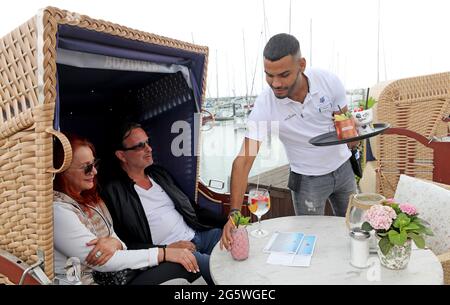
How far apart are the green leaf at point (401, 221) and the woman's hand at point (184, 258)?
104cm

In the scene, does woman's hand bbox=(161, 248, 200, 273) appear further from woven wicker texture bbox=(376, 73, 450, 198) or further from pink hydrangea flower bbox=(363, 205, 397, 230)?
woven wicker texture bbox=(376, 73, 450, 198)

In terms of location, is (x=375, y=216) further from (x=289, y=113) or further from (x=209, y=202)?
(x=209, y=202)

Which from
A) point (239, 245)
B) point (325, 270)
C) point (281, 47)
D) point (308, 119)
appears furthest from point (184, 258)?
point (281, 47)

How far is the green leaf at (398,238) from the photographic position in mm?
1249

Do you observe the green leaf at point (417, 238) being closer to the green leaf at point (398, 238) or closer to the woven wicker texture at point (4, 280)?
the green leaf at point (398, 238)

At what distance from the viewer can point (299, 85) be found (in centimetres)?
214

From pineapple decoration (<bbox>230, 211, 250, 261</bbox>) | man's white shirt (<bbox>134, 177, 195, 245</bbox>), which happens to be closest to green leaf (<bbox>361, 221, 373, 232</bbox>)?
pineapple decoration (<bbox>230, 211, 250, 261</bbox>)

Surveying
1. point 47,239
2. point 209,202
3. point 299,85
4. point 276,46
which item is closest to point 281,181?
point 209,202

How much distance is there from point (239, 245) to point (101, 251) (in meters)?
0.69

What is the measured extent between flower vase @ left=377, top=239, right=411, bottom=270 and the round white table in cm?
2

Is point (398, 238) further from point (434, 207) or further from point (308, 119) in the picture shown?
point (308, 119)

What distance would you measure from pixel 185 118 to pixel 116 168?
0.68 m

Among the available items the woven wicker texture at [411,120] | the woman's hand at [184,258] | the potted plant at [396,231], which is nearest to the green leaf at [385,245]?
the potted plant at [396,231]

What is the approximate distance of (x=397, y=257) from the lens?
130cm
